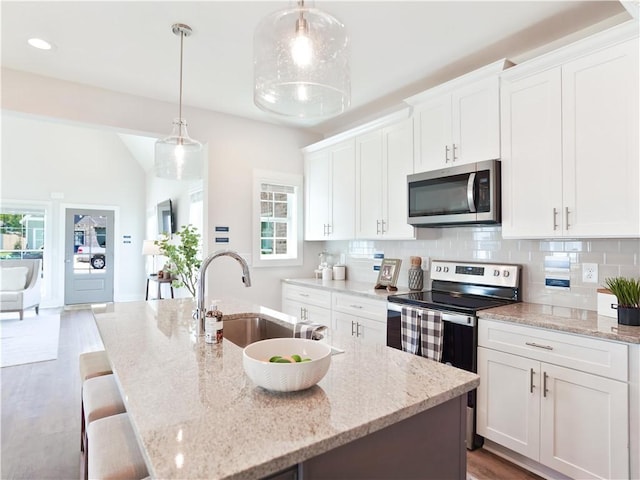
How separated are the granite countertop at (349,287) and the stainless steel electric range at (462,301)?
20 cm

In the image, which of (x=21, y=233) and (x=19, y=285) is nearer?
(x=19, y=285)

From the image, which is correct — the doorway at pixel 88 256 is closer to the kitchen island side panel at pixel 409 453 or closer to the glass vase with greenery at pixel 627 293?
the kitchen island side panel at pixel 409 453

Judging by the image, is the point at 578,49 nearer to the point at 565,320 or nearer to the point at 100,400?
the point at 565,320

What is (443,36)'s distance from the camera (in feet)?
8.03

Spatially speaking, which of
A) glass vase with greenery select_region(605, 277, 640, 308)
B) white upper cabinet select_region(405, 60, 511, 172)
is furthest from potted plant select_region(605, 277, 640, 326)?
white upper cabinet select_region(405, 60, 511, 172)

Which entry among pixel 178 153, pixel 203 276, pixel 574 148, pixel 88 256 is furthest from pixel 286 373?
pixel 88 256

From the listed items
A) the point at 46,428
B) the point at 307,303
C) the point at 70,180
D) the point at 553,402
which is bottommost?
the point at 46,428

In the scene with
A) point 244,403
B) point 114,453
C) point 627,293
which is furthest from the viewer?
point 627,293

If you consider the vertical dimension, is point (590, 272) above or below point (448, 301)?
above

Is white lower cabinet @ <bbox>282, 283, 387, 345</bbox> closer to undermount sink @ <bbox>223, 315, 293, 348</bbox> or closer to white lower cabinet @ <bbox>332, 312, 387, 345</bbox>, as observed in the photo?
white lower cabinet @ <bbox>332, 312, 387, 345</bbox>

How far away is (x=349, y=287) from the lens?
3541 mm

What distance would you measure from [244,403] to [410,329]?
1.84 meters

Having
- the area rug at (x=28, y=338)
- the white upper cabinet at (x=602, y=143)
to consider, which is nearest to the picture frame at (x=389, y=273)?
the white upper cabinet at (x=602, y=143)

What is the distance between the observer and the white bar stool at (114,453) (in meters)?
1.07
